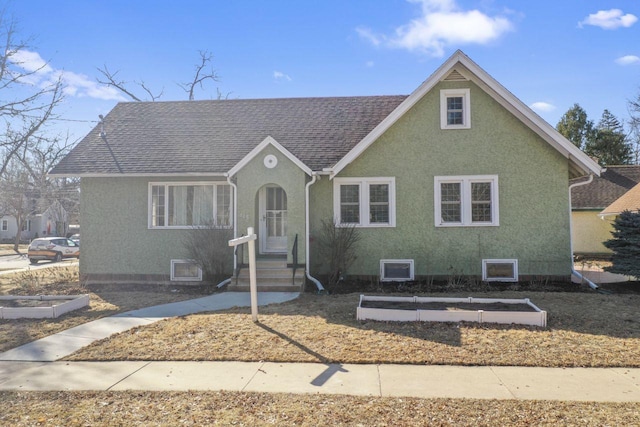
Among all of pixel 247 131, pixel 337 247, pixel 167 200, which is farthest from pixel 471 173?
pixel 167 200

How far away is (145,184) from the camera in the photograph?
41.6 feet

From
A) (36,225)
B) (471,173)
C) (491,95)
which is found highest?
(491,95)

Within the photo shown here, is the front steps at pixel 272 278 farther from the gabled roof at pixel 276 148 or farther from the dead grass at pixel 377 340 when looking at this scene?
the gabled roof at pixel 276 148

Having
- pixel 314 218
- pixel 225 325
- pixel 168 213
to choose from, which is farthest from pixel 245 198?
pixel 225 325

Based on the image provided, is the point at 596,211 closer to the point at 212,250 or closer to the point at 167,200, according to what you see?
the point at 212,250

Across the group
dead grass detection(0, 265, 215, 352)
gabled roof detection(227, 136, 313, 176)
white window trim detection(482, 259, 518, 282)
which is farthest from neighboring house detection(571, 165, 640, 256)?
dead grass detection(0, 265, 215, 352)

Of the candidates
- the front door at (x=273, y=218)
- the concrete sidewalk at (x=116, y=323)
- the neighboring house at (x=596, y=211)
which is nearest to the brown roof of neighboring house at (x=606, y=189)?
the neighboring house at (x=596, y=211)

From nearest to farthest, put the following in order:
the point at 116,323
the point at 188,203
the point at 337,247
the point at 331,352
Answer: the point at 331,352
the point at 116,323
the point at 337,247
the point at 188,203

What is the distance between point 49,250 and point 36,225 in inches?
1389

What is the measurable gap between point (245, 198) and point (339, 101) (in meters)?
6.40

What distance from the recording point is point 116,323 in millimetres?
7730

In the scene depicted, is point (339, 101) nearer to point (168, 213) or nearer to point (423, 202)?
point (423, 202)

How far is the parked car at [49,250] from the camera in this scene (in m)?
24.8

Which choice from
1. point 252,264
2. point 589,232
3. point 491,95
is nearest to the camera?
point 252,264
